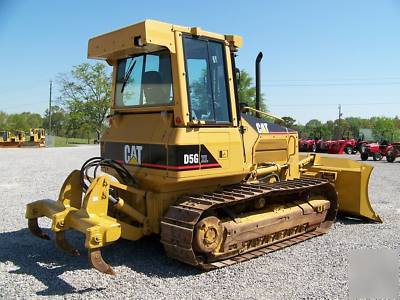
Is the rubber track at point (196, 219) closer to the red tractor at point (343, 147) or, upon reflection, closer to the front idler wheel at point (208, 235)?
the front idler wheel at point (208, 235)

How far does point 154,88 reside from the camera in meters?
5.54

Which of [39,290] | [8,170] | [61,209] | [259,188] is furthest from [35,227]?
[8,170]

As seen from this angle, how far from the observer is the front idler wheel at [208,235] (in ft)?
16.4

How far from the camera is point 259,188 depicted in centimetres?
586

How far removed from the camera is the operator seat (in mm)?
5402

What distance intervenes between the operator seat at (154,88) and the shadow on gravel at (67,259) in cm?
208

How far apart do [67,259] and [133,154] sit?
162 centimetres

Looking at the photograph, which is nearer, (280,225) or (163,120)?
(163,120)

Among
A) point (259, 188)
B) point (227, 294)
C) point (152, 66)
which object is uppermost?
point (152, 66)

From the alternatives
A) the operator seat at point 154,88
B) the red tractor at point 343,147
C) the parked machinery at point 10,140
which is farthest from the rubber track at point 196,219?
the parked machinery at point 10,140

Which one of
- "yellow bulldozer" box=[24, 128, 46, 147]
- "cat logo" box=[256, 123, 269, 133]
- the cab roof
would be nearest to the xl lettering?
the cab roof

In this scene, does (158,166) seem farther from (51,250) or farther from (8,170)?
(8,170)

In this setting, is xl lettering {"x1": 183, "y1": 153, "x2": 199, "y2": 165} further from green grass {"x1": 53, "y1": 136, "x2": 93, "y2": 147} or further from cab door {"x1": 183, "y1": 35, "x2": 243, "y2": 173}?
green grass {"x1": 53, "y1": 136, "x2": 93, "y2": 147}

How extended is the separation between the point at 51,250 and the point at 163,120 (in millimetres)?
2503
